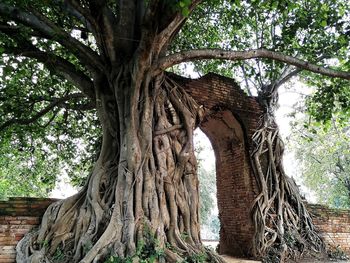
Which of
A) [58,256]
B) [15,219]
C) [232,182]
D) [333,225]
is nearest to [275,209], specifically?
[232,182]

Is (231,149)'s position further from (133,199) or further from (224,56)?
(133,199)

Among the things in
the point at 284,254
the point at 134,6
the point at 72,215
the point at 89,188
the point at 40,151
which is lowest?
the point at 284,254

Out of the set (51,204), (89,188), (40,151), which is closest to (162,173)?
(89,188)

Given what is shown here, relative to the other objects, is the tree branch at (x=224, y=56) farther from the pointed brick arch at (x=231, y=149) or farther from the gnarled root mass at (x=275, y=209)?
the gnarled root mass at (x=275, y=209)

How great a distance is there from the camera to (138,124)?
4.70 meters

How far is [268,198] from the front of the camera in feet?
21.4

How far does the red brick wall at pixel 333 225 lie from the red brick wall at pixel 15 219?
553 centimetres

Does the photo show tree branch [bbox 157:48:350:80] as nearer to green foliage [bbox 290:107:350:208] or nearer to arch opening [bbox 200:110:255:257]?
arch opening [bbox 200:110:255:257]

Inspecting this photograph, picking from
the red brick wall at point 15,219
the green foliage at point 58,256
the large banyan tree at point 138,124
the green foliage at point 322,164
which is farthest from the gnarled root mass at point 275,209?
the green foliage at point 322,164

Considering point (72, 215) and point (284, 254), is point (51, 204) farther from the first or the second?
point (284, 254)

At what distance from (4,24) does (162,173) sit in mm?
3179

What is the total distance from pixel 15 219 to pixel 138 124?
223 centimetres

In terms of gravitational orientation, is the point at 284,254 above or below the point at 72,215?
below

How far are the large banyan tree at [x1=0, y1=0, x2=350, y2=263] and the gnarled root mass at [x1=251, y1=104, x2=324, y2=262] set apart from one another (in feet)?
0.07
